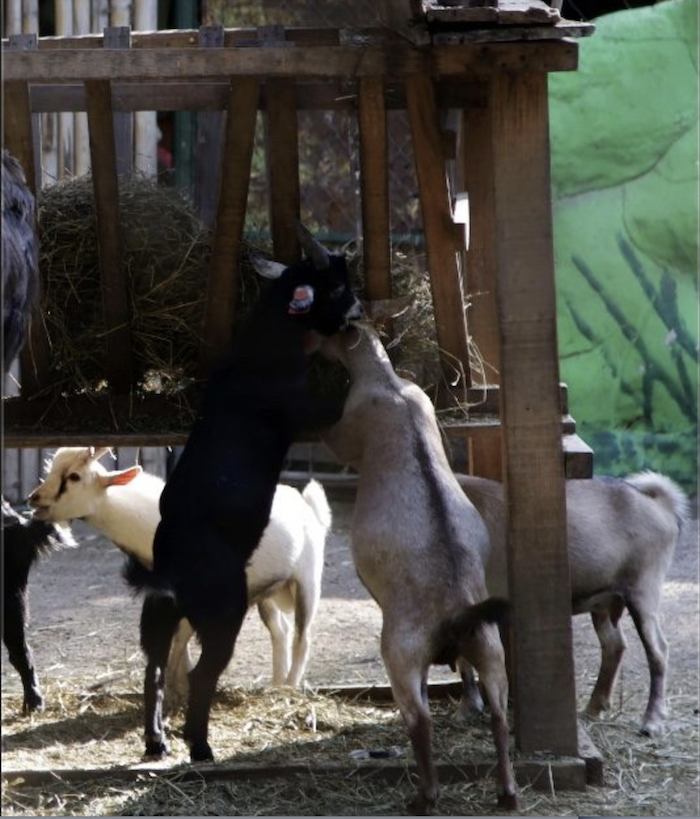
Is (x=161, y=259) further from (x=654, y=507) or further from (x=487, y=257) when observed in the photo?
(x=654, y=507)

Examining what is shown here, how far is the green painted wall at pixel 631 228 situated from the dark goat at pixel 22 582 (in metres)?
5.71

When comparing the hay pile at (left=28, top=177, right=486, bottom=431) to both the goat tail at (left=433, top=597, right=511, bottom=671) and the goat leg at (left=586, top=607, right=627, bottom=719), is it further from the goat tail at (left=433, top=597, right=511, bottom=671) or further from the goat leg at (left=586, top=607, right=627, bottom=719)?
the goat leg at (left=586, top=607, right=627, bottom=719)

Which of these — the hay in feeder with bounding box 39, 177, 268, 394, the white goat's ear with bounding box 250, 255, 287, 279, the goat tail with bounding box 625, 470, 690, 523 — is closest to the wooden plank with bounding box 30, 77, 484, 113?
the hay in feeder with bounding box 39, 177, 268, 394

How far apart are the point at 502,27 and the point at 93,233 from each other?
1.80 m

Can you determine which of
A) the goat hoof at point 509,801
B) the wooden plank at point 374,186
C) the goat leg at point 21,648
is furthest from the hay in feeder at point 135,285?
the goat hoof at point 509,801

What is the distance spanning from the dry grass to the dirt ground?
4.0 inches

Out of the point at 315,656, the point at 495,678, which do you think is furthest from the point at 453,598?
the point at 315,656

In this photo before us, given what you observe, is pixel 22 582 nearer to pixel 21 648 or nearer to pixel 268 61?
pixel 21 648

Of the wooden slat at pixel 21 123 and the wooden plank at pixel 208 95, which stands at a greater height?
the wooden plank at pixel 208 95

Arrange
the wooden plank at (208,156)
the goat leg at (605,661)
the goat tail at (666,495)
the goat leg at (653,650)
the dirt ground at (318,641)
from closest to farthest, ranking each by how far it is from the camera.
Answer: the goat leg at (653,650)
the goat leg at (605,661)
the goat tail at (666,495)
the dirt ground at (318,641)
the wooden plank at (208,156)

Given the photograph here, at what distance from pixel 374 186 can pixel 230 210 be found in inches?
21.6

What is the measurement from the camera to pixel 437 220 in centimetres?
543

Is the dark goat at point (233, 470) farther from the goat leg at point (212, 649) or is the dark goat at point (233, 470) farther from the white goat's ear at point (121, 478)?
the white goat's ear at point (121, 478)

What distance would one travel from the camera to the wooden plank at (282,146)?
533cm
